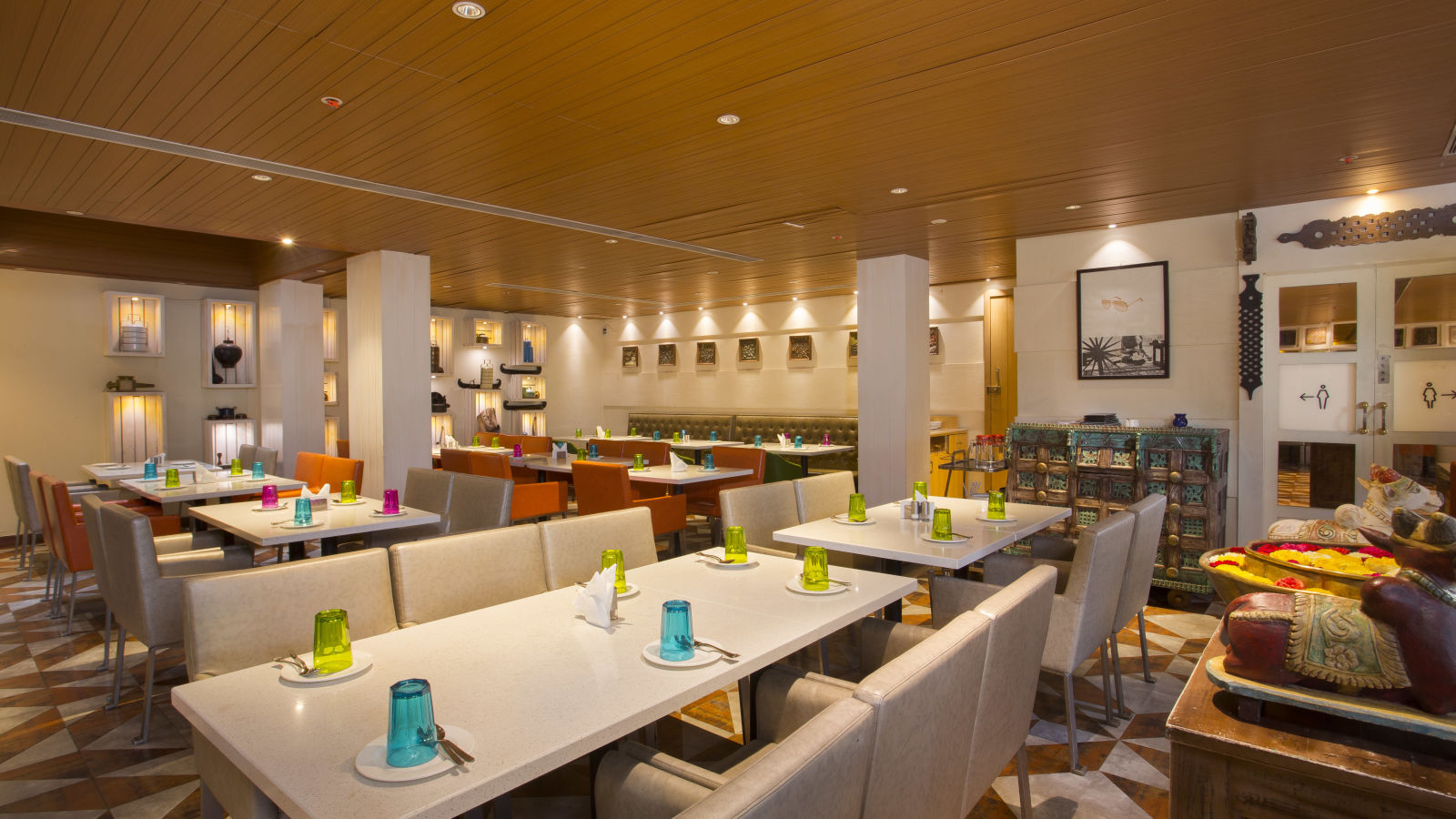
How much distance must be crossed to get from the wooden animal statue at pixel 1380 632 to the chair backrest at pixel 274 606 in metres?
2.25

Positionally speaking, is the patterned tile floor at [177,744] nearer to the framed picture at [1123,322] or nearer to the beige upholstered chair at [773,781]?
the beige upholstered chair at [773,781]

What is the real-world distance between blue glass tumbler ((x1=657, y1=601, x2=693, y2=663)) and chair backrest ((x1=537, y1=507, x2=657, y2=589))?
1032 mm

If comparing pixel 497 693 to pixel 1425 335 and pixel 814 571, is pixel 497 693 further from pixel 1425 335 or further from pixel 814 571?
pixel 1425 335

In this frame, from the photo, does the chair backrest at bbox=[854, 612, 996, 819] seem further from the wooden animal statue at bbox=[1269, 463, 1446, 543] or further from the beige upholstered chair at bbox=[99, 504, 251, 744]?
the beige upholstered chair at bbox=[99, 504, 251, 744]

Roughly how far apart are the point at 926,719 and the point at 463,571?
1801mm

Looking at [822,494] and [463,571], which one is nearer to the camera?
[463,571]

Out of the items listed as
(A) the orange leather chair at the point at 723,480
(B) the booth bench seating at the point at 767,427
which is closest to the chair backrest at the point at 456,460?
(A) the orange leather chair at the point at 723,480

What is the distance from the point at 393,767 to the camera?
1.22m

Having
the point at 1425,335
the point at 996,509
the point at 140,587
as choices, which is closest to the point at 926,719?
the point at 996,509

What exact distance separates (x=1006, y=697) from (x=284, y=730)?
5.32 ft

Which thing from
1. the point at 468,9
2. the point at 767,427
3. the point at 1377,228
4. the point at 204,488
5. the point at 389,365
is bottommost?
the point at 204,488

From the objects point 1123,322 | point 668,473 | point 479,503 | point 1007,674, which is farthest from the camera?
point 668,473

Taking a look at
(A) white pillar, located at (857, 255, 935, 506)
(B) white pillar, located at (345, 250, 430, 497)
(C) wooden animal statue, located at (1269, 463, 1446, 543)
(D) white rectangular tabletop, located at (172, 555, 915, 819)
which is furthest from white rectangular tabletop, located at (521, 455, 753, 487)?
(C) wooden animal statue, located at (1269, 463, 1446, 543)

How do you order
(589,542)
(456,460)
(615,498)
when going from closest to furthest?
(589,542)
(615,498)
(456,460)
